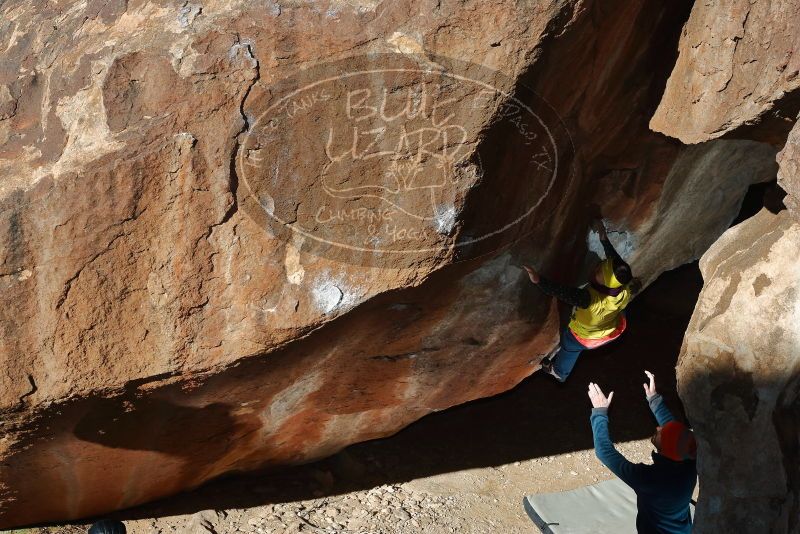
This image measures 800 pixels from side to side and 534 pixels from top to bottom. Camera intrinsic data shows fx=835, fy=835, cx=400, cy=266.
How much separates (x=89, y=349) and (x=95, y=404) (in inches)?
10.4

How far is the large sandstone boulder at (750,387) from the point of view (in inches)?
114

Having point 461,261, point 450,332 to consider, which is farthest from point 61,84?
point 450,332

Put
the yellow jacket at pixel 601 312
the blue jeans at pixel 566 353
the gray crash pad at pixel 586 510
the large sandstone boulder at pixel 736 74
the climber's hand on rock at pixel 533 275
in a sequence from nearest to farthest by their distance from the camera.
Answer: the large sandstone boulder at pixel 736 74
the climber's hand on rock at pixel 533 275
the yellow jacket at pixel 601 312
the blue jeans at pixel 566 353
the gray crash pad at pixel 586 510

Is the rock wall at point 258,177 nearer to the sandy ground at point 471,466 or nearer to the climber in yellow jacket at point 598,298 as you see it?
the climber in yellow jacket at point 598,298

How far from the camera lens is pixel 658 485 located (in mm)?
3580

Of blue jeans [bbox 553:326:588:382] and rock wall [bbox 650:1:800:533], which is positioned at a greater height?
rock wall [bbox 650:1:800:533]

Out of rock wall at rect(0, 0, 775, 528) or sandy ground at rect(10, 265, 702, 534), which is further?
sandy ground at rect(10, 265, 702, 534)

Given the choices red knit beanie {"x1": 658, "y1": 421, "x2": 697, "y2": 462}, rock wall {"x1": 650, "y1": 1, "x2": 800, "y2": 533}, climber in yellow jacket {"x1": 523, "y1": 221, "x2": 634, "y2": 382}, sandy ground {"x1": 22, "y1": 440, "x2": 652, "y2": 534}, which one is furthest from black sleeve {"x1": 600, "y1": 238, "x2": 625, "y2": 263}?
sandy ground {"x1": 22, "y1": 440, "x2": 652, "y2": 534}

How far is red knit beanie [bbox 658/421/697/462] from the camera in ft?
11.3

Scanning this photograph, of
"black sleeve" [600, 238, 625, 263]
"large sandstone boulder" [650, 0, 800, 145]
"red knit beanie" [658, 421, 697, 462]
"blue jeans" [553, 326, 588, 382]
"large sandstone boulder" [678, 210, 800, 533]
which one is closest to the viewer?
"large sandstone boulder" [678, 210, 800, 533]

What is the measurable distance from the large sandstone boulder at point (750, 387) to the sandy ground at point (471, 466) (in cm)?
180

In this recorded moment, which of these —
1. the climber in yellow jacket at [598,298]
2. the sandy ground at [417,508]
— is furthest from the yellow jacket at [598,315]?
the sandy ground at [417,508]

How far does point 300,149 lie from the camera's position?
318cm

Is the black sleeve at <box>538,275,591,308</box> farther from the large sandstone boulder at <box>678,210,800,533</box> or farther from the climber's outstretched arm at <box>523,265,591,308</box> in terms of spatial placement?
the large sandstone boulder at <box>678,210,800,533</box>
